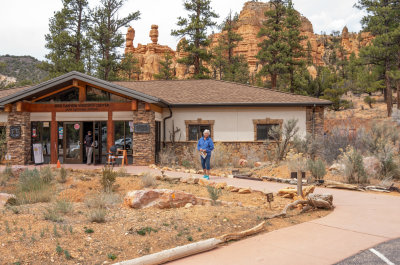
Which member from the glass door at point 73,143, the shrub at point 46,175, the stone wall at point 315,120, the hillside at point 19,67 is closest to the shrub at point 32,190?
the shrub at point 46,175

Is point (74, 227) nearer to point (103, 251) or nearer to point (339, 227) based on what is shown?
point (103, 251)

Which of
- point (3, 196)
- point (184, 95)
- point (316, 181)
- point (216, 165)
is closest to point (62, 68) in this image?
point (184, 95)

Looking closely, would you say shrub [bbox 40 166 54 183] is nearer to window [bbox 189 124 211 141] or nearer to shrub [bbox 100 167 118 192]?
shrub [bbox 100 167 118 192]

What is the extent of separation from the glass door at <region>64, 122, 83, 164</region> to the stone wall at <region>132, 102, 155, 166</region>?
3258mm

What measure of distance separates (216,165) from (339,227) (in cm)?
1077

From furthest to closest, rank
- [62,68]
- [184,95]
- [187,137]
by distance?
[62,68] < [184,95] < [187,137]

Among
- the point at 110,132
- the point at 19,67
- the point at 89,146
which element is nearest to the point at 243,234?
the point at 110,132

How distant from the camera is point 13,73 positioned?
71000 mm

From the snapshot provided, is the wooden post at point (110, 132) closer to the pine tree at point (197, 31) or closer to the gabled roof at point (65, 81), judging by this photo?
the gabled roof at point (65, 81)

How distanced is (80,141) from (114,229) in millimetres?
13227

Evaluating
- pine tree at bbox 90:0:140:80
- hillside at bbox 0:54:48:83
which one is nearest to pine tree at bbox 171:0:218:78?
pine tree at bbox 90:0:140:80

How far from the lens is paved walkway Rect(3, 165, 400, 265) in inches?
191

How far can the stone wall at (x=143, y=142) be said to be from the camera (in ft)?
55.4

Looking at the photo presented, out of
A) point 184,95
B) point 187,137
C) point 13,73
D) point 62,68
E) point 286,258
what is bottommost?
point 286,258
